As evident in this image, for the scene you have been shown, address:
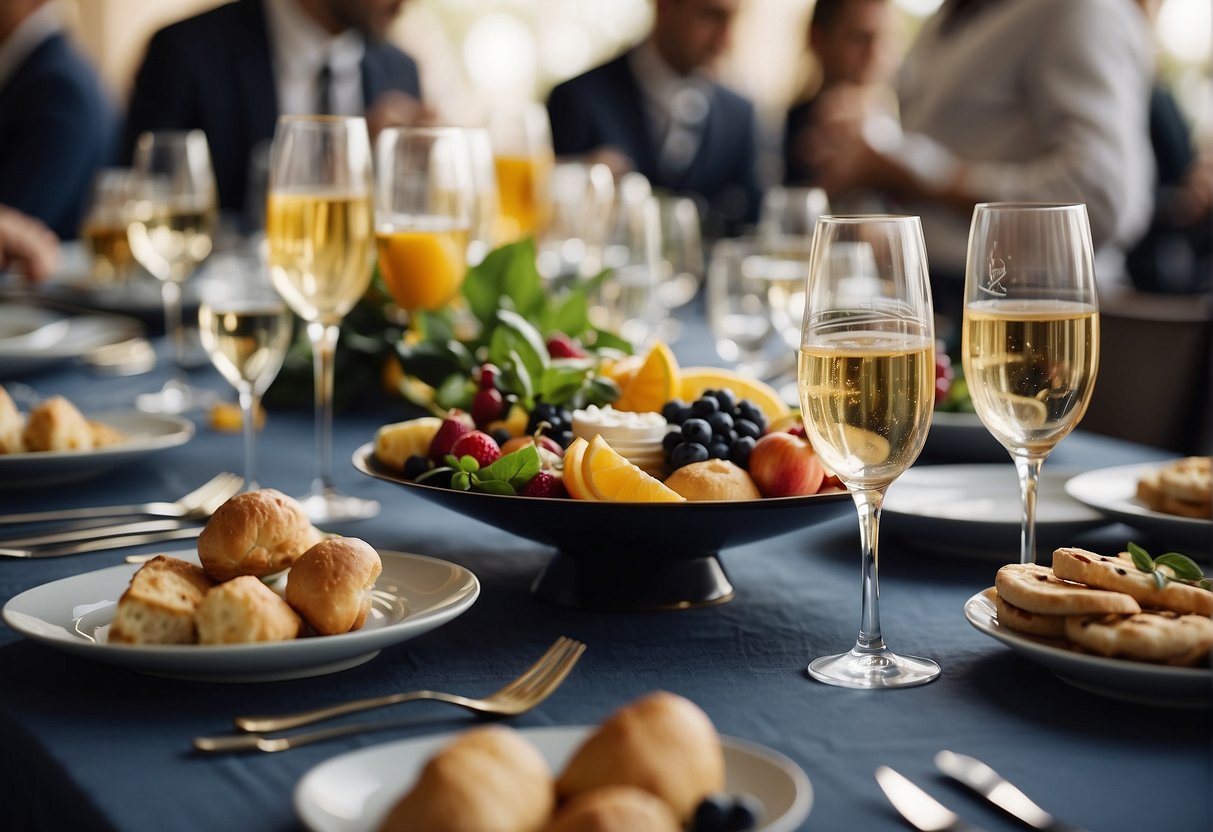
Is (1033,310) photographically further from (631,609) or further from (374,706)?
(374,706)

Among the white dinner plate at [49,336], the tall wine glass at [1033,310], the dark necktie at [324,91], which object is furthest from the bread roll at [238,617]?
the dark necktie at [324,91]

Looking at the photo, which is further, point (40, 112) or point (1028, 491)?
point (40, 112)

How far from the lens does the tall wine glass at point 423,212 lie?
5.23 feet

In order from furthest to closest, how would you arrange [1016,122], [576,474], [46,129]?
[46,129] < [1016,122] < [576,474]

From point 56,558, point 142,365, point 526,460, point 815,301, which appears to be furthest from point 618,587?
point 142,365

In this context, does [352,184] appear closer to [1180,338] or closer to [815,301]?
[815,301]

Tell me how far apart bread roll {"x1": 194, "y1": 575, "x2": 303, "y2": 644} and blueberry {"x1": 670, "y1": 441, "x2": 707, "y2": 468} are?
34 centimetres

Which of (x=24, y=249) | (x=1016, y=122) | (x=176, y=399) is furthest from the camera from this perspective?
(x=1016, y=122)

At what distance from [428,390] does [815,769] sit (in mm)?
994

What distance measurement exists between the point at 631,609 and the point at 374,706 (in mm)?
310

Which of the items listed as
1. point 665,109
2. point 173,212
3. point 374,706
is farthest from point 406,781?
point 665,109

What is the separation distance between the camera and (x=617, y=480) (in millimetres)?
971

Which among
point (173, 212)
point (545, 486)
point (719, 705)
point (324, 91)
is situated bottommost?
point (719, 705)

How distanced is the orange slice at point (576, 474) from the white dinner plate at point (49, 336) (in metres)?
1.28
